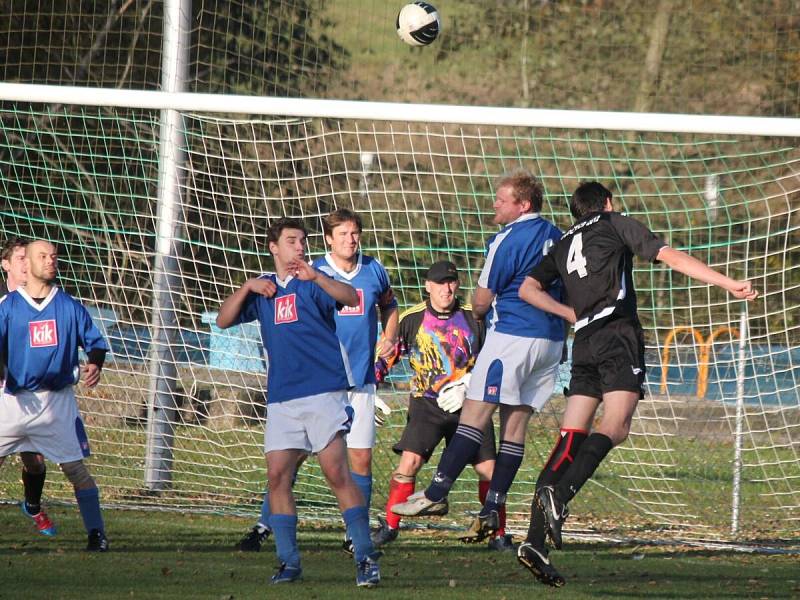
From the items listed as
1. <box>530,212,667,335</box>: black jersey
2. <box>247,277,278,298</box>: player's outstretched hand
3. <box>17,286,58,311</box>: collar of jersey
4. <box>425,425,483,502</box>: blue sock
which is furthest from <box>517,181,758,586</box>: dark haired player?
<box>17,286,58,311</box>: collar of jersey

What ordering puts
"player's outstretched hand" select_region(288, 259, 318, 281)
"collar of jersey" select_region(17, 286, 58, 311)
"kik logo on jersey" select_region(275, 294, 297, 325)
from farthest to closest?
"collar of jersey" select_region(17, 286, 58, 311) < "kik logo on jersey" select_region(275, 294, 297, 325) < "player's outstretched hand" select_region(288, 259, 318, 281)

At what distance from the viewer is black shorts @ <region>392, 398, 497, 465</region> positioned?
793 cm

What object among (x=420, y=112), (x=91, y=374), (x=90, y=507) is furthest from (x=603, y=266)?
(x=90, y=507)

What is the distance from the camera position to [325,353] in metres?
6.08

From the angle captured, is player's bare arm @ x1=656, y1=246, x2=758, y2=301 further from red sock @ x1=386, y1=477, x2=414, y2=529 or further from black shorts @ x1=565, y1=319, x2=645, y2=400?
red sock @ x1=386, y1=477, x2=414, y2=529

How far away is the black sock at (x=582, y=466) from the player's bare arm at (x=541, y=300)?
72cm

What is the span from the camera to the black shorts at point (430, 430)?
7.93 metres

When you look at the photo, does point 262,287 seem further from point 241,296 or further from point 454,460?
point 454,460

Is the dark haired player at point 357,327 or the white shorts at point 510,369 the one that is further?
the dark haired player at point 357,327

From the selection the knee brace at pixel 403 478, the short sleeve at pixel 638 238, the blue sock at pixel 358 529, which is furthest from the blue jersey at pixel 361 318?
the short sleeve at pixel 638 238

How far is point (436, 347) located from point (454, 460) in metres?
1.21

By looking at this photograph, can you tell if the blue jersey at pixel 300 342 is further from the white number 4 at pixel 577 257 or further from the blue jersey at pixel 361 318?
the blue jersey at pixel 361 318

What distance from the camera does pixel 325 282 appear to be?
593 cm

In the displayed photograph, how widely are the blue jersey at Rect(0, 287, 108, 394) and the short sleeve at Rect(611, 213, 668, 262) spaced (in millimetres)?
2984
